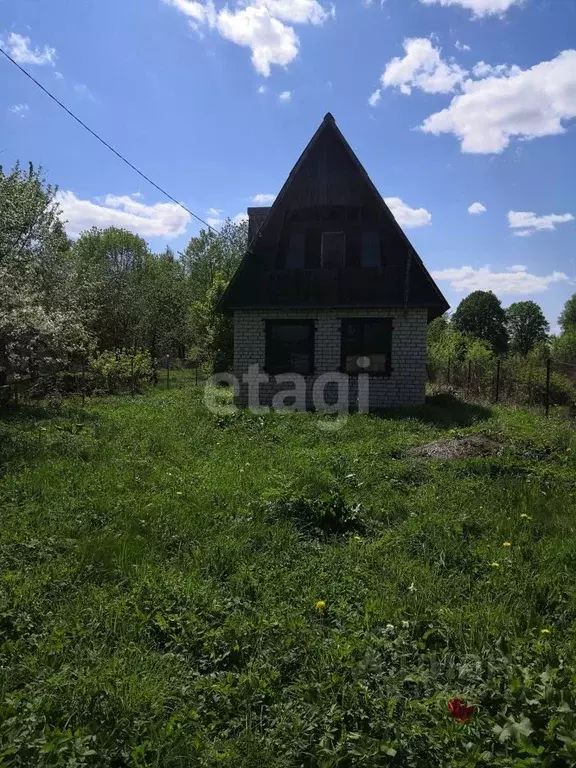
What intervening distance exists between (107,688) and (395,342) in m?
10.9

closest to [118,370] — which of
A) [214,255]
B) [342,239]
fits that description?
[342,239]

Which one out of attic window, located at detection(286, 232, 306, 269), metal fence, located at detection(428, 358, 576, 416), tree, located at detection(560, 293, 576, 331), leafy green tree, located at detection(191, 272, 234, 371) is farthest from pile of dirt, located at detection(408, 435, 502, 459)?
tree, located at detection(560, 293, 576, 331)

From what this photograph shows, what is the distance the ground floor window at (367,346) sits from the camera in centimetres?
1266

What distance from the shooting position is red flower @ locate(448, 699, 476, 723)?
2.12m

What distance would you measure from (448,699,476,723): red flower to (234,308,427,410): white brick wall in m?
10.5

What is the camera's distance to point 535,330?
153 feet

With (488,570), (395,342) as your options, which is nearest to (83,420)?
(395,342)

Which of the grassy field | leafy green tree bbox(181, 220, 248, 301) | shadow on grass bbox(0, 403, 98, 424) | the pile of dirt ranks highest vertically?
leafy green tree bbox(181, 220, 248, 301)

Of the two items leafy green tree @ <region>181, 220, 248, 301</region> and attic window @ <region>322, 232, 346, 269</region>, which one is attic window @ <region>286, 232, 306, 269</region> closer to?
attic window @ <region>322, 232, 346, 269</region>

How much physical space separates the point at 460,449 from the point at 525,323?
44.5 m

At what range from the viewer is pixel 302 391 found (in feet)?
42.4

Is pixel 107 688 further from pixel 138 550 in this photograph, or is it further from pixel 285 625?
pixel 138 550

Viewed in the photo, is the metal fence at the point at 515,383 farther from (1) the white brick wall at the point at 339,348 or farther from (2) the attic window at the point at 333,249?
(2) the attic window at the point at 333,249

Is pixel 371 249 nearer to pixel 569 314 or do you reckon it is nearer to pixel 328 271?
pixel 328 271
